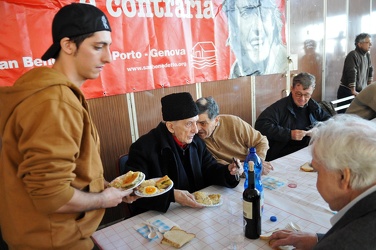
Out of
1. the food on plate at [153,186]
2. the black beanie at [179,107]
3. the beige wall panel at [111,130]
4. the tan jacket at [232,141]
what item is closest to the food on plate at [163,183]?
the food on plate at [153,186]

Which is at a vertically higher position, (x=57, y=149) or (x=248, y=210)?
(x=57, y=149)

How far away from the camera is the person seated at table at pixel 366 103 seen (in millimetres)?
2621

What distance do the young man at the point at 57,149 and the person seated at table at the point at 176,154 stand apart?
1.98 feet

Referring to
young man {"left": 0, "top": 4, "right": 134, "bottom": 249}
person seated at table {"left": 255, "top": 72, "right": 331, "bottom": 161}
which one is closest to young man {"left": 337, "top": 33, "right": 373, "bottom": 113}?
person seated at table {"left": 255, "top": 72, "right": 331, "bottom": 161}

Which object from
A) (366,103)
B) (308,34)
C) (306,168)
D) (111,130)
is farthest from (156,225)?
(308,34)

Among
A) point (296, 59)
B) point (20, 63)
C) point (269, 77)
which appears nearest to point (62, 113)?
point (20, 63)

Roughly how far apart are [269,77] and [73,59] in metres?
3.36

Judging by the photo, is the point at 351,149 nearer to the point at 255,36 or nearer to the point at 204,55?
the point at 204,55

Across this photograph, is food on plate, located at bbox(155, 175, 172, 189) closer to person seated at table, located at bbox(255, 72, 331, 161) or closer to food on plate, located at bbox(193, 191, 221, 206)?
food on plate, located at bbox(193, 191, 221, 206)

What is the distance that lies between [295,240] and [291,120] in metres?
2.01

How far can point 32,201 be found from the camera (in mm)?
976

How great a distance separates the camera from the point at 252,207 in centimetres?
117

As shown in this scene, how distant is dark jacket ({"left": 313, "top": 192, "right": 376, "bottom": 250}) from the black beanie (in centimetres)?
106

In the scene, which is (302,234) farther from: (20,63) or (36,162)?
(20,63)
